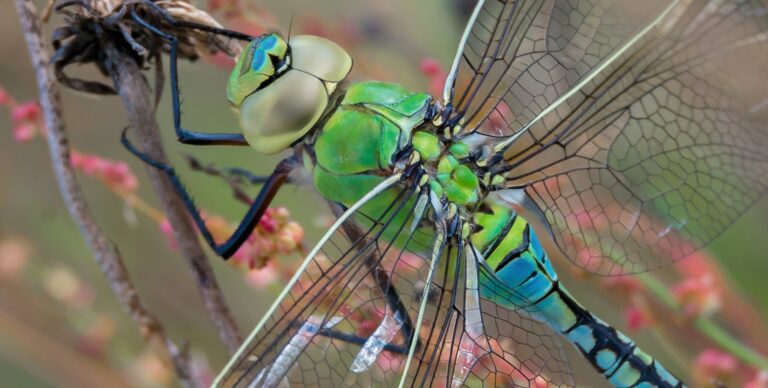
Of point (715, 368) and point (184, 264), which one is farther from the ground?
point (715, 368)

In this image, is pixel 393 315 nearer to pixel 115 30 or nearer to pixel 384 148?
pixel 384 148

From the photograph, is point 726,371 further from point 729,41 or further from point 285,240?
point 285,240

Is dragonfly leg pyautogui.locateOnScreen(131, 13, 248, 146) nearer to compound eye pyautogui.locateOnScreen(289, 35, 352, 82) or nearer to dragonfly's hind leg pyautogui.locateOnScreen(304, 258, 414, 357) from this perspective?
compound eye pyautogui.locateOnScreen(289, 35, 352, 82)

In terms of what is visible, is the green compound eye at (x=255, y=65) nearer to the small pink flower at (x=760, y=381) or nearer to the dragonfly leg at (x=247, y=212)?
the dragonfly leg at (x=247, y=212)

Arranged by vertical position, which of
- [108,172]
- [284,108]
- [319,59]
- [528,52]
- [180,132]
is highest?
[528,52]

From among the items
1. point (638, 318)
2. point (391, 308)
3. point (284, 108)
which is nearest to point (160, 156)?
point (284, 108)

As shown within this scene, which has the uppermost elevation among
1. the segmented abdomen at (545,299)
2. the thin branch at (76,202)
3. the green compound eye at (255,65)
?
the segmented abdomen at (545,299)

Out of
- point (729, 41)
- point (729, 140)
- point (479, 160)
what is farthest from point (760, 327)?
point (479, 160)

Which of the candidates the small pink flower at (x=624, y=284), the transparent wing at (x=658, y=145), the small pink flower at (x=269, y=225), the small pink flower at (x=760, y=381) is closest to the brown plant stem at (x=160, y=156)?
the small pink flower at (x=269, y=225)

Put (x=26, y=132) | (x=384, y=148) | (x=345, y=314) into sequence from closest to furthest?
(x=345, y=314) → (x=384, y=148) → (x=26, y=132)
